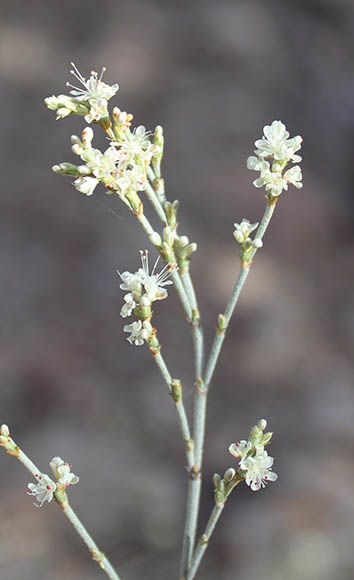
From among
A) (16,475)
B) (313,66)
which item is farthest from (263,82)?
(16,475)

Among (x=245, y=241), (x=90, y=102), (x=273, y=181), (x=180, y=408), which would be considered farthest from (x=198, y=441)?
(x=90, y=102)

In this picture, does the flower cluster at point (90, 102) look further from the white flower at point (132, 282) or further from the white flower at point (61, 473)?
the white flower at point (61, 473)

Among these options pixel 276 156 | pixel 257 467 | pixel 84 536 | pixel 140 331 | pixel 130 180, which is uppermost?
pixel 276 156

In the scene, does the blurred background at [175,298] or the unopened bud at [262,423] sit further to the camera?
the blurred background at [175,298]

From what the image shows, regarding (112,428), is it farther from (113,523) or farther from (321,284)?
(321,284)

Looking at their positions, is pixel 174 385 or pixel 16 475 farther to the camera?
pixel 16 475

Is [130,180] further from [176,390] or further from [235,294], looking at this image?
[176,390]

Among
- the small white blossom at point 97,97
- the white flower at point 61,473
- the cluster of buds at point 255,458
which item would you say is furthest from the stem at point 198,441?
the small white blossom at point 97,97
